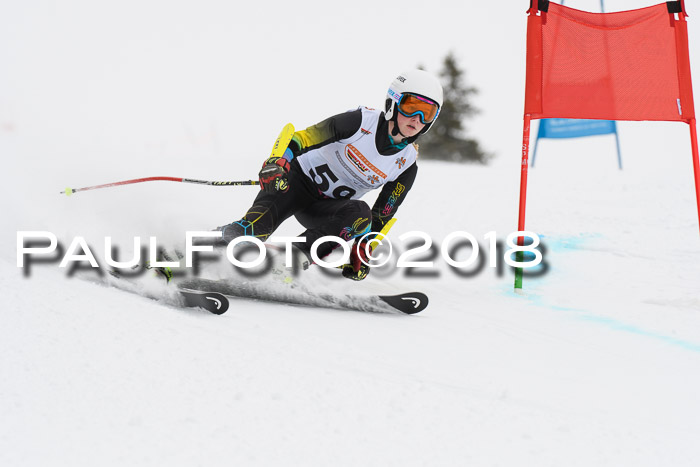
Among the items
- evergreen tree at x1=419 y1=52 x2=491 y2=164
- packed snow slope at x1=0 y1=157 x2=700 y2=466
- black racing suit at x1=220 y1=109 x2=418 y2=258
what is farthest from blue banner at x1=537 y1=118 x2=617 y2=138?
evergreen tree at x1=419 y1=52 x2=491 y2=164

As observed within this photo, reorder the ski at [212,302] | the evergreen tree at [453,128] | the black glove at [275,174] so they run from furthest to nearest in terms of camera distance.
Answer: the evergreen tree at [453,128] → the black glove at [275,174] → the ski at [212,302]

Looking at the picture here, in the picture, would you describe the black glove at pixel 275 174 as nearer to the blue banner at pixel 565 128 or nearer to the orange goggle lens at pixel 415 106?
the orange goggle lens at pixel 415 106

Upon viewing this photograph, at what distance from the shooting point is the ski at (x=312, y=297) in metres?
3.77

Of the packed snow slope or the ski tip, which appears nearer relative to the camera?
the packed snow slope

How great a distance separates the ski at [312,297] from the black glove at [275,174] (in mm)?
666

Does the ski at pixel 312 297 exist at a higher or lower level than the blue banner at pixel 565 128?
lower

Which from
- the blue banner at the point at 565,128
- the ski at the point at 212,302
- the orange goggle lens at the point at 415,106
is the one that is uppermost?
the blue banner at the point at 565,128

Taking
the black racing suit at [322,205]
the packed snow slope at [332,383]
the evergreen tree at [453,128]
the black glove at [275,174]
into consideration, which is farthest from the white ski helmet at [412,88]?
the evergreen tree at [453,128]

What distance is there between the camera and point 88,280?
125 inches

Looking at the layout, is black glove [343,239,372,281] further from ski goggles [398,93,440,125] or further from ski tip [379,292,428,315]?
ski goggles [398,93,440,125]

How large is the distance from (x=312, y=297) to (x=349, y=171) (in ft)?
2.84

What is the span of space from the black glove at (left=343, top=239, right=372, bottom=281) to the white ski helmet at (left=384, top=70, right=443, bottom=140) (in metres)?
0.90

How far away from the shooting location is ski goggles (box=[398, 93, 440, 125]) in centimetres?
367

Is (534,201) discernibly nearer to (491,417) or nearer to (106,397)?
(491,417)
